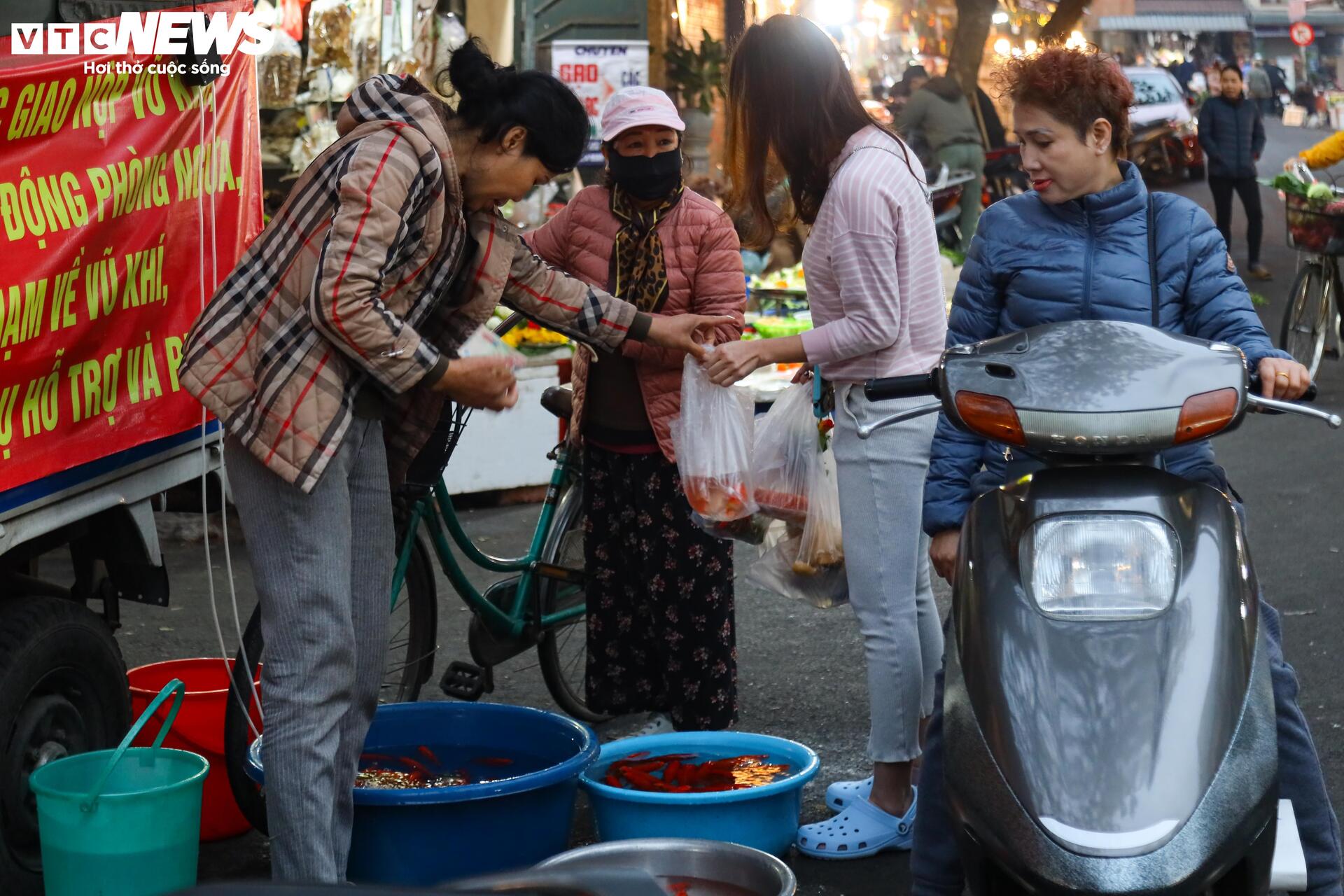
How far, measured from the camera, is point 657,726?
4781 millimetres

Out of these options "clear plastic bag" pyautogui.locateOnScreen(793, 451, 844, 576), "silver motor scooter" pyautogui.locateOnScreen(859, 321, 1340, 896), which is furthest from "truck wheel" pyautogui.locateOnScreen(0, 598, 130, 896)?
"silver motor scooter" pyautogui.locateOnScreen(859, 321, 1340, 896)

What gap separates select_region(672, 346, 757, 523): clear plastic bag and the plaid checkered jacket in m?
1.05

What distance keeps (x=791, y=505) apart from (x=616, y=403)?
2.13 ft

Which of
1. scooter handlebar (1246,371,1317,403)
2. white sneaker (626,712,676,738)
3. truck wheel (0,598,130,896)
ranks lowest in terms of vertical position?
white sneaker (626,712,676,738)

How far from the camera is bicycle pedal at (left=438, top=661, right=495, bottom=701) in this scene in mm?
4785

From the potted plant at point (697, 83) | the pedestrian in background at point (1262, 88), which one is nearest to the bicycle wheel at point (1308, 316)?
the potted plant at point (697, 83)

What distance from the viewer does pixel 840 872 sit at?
3.94m

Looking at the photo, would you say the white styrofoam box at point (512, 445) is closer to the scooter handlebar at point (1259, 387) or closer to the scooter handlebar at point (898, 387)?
the scooter handlebar at point (898, 387)

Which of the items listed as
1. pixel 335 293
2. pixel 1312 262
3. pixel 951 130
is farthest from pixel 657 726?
pixel 951 130

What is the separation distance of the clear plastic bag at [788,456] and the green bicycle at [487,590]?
809 mm

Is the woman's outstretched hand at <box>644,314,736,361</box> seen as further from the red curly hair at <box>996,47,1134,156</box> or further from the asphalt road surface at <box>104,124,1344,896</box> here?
the asphalt road surface at <box>104,124,1344,896</box>

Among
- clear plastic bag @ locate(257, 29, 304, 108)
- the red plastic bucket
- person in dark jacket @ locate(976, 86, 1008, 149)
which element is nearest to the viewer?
the red plastic bucket

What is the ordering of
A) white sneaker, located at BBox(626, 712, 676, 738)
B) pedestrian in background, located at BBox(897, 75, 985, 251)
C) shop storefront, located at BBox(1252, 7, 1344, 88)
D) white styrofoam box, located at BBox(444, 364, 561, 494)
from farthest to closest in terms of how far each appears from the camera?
shop storefront, located at BBox(1252, 7, 1344, 88)
pedestrian in background, located at BBox(897, 75, 985, 251)
white styrofoam box, located at BBox(444, 364, 561, 494)
white sneaker, located at BBox(626, 712, 676, 738)

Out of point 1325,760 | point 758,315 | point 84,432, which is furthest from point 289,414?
point 758,315
